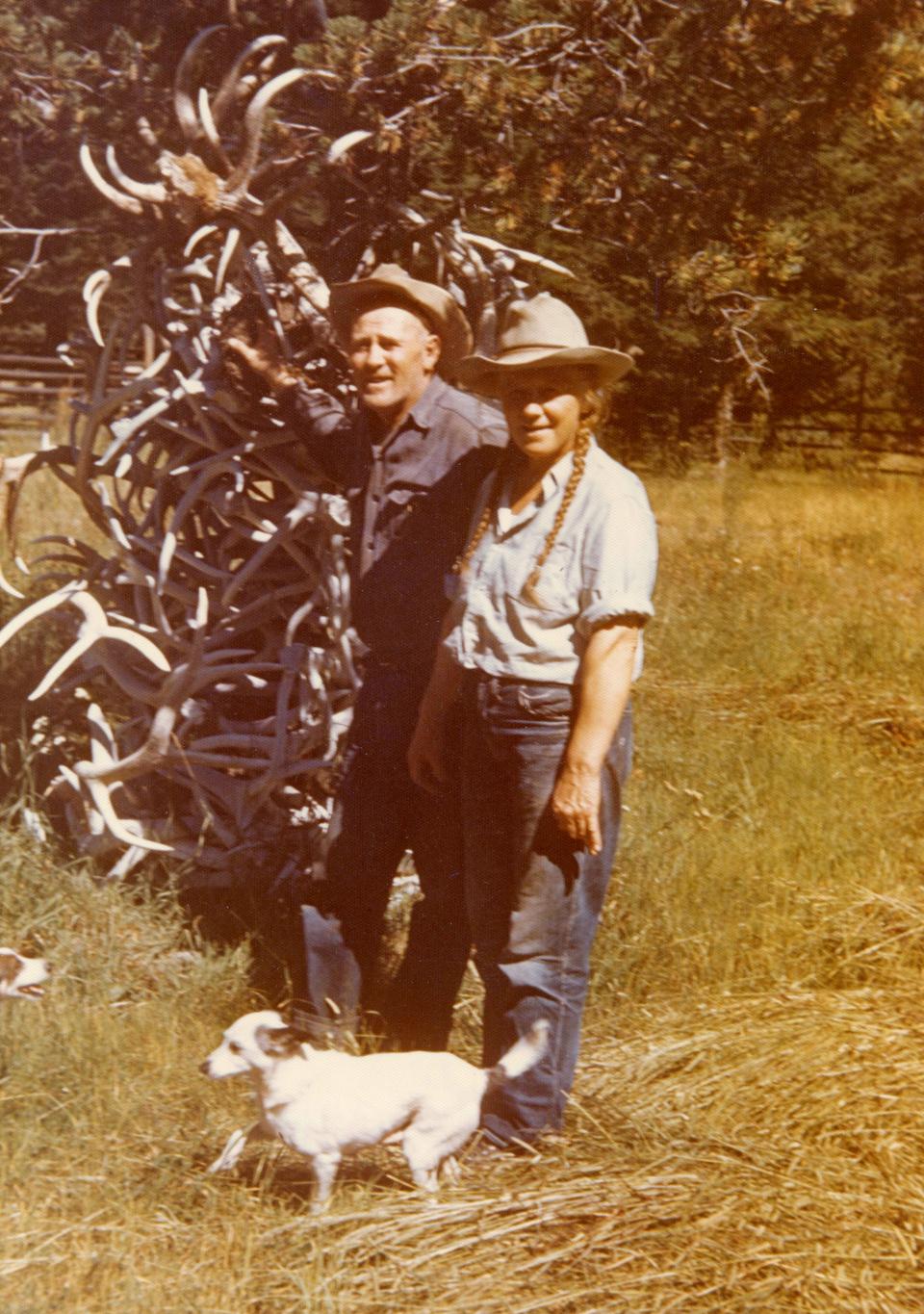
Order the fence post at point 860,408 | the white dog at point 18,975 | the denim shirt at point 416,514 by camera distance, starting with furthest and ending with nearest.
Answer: the fence post at point 860,408
the denim shirt at point 416,514
the white dog at point 18,975

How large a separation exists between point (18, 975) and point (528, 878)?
4.06ft

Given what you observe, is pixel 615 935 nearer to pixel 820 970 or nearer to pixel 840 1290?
pixel 820 970

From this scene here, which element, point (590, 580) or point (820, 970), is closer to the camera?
point (590, 580)

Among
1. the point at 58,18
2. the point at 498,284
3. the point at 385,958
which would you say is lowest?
the point at 385,958

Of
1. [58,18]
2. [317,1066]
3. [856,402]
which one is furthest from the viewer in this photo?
[856,402]

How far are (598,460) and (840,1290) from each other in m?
1.76

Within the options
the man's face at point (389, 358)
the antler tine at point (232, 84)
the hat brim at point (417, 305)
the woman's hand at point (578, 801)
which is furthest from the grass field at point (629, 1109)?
the antler tine at point (232, 84)

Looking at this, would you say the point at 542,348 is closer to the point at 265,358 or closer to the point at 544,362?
the point at 544,362

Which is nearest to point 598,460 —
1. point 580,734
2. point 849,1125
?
point 580,734

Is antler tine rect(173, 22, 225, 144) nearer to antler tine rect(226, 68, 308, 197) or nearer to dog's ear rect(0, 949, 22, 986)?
antler tine rect(226, 68, 308, 197)

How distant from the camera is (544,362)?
3549 millimetres

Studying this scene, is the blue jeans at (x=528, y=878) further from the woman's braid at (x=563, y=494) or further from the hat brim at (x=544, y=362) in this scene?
the hat brim at (x=544, y=362)

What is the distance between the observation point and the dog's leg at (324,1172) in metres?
3.43

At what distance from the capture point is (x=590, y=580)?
Result: 3.47 m
